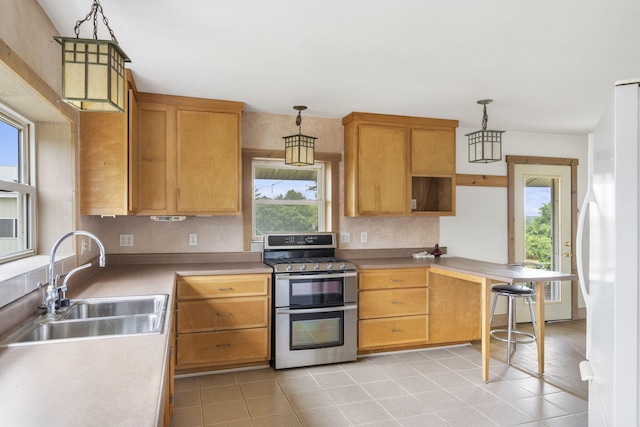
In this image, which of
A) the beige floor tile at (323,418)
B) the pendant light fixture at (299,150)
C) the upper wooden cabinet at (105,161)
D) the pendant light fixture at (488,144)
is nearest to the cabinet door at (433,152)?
the pendant light fixture at (488,144)

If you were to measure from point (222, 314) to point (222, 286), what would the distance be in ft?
0.74

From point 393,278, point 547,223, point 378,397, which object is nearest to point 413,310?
point 393,278

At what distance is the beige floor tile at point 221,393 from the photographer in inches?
121

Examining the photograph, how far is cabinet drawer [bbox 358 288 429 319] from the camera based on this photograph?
3.92m

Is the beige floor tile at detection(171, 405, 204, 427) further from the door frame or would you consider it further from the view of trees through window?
the view of trees through window

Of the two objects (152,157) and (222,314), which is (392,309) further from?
(152,157)

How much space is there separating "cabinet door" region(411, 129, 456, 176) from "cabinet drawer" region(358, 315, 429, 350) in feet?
4.71

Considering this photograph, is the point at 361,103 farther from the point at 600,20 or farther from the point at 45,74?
the point at 45,74

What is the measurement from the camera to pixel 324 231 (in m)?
4.40

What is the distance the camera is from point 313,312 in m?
3.69

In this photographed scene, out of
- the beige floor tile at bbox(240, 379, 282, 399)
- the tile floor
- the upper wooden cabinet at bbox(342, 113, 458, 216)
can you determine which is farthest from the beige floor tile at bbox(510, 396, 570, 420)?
the upper wooden cabinet at bbox(342, 113, 458, 216)

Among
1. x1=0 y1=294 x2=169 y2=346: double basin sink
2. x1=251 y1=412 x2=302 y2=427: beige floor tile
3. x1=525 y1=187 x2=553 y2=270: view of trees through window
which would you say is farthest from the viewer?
x1=525 y1=187 x2=553 y2=270: view of trees through window

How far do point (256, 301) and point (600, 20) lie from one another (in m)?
2.93

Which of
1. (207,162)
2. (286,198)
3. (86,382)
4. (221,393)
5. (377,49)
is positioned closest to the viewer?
(86,382)
